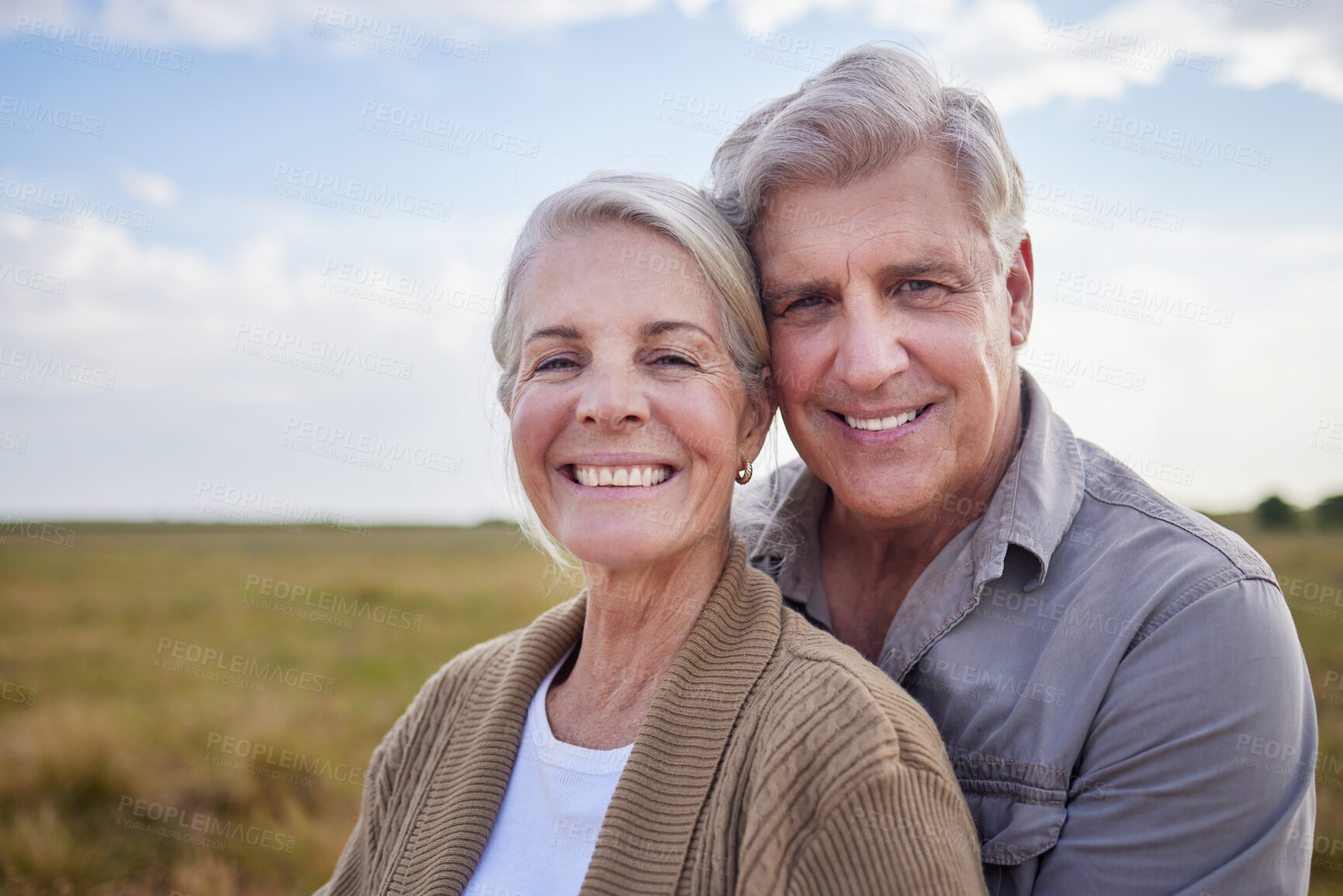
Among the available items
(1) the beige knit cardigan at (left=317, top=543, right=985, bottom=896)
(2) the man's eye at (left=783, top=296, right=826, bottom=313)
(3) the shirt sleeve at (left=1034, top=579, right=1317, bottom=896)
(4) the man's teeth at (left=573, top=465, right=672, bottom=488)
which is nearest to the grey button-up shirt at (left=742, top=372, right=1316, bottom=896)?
(3) the shirt sleeve at (left=1034, top=579, right=1317, bottom=896)

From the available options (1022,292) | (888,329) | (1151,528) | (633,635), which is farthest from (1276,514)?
(633,635)

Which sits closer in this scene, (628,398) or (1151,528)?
(628,398)

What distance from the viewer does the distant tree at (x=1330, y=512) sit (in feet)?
57.7

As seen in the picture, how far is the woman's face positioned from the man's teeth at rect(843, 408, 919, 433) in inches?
18.9

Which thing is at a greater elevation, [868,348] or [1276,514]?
[868,348]

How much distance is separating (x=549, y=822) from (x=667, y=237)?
4.83 ft

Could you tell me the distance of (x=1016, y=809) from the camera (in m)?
2.12

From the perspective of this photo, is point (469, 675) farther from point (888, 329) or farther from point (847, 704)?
point (888, 329)

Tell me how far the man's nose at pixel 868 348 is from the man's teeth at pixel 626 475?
0.60m

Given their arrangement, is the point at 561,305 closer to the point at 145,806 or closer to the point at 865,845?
the point at 865,845

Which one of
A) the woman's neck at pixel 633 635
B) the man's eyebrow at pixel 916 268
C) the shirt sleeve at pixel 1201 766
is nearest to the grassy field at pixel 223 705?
the woman's neck at pixel 633 635

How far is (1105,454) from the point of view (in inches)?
111

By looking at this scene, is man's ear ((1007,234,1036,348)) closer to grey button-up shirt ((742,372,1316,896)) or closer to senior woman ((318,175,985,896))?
grey button-up shirt ((742,372,1316,896))

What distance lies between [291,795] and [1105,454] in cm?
577
